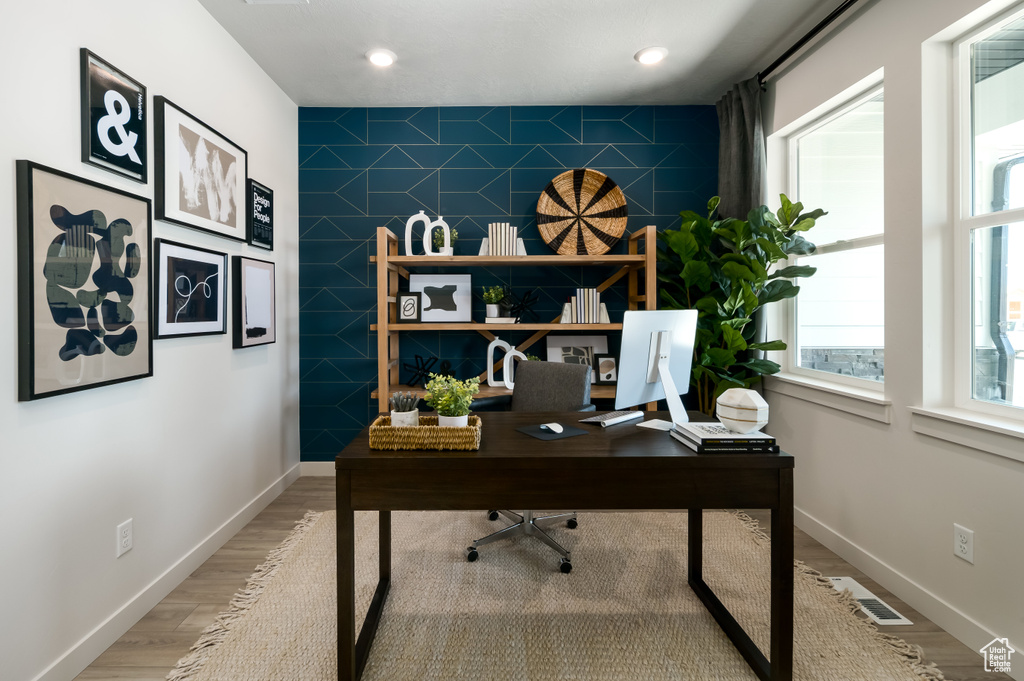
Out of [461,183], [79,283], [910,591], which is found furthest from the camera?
[461,183]

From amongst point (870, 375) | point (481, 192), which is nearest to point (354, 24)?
point (481, 192)

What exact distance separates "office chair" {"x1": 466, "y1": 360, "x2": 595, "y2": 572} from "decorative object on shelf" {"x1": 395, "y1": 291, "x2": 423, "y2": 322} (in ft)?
3.27

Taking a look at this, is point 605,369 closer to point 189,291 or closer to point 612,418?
point 612,418

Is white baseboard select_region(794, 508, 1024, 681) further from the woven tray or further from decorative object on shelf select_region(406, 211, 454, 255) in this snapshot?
decorative object on shelf select_region(406, 211, 454, 255)

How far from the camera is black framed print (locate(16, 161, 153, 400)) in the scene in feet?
4.89

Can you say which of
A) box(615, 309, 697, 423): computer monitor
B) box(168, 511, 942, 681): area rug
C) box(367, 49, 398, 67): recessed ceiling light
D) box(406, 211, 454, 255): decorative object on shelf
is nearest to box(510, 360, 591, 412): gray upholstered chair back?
box(168, 511, 942, 681): area rug

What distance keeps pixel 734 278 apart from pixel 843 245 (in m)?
0.53

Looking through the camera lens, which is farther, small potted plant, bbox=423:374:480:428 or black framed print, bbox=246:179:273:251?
black framed print, bbox=246:179:273:251

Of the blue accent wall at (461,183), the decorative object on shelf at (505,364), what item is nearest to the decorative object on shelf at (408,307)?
the blue accent wall at (461,183)

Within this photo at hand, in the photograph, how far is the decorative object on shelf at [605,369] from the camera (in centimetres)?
356

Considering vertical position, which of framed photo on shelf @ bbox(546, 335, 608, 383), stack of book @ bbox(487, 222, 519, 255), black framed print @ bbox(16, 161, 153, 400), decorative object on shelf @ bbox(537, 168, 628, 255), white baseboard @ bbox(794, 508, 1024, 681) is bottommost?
white baseboard @ bbox(794, 508, 1024, 681)

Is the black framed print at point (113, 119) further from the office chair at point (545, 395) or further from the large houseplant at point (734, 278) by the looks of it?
the large houseplant at point (734, 278)

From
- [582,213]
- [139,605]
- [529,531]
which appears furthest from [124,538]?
[582,213]

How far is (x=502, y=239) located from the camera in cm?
331
